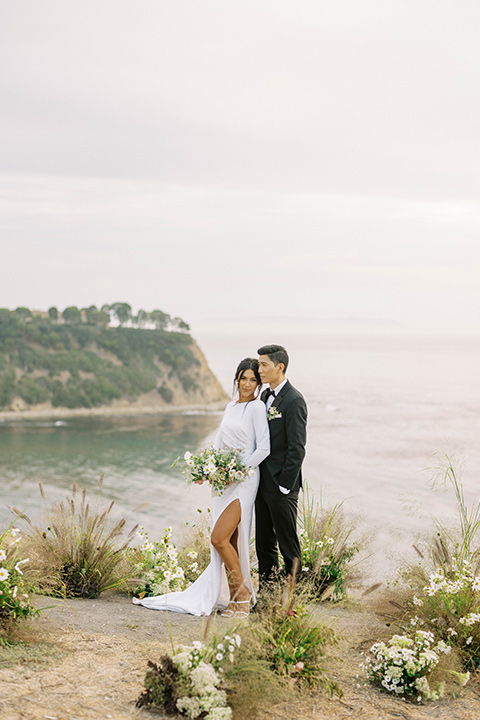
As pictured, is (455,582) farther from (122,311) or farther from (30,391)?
(122,311)

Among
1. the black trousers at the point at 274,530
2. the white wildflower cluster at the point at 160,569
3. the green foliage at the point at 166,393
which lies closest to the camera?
the black trousers at the point at 274,530

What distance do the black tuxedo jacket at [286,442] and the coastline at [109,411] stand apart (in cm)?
9151

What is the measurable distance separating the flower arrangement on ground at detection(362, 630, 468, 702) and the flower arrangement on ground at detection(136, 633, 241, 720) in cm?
111

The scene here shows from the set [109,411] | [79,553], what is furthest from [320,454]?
[79,553]

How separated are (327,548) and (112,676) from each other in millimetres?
3052

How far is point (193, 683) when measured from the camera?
3303 mm

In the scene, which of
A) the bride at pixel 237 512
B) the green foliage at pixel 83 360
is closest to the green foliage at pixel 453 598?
the bride at pixel 237 512

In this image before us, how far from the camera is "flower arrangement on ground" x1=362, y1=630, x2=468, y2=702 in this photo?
395 centimetres

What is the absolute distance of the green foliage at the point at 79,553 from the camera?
18.8 feet

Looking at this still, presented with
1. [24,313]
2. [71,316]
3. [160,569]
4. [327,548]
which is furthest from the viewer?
[71,316]

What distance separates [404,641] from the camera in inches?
162

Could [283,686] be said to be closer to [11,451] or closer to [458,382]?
[11,451]

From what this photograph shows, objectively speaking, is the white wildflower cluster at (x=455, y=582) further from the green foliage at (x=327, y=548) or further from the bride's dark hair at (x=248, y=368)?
the bride's dark hair at (x=248, y=368)

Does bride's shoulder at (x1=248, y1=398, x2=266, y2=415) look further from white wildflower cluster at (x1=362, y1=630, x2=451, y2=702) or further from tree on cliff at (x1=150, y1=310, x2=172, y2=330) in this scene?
tree on cliff at (x1=150, y1=310, x2=172, y2=330)
